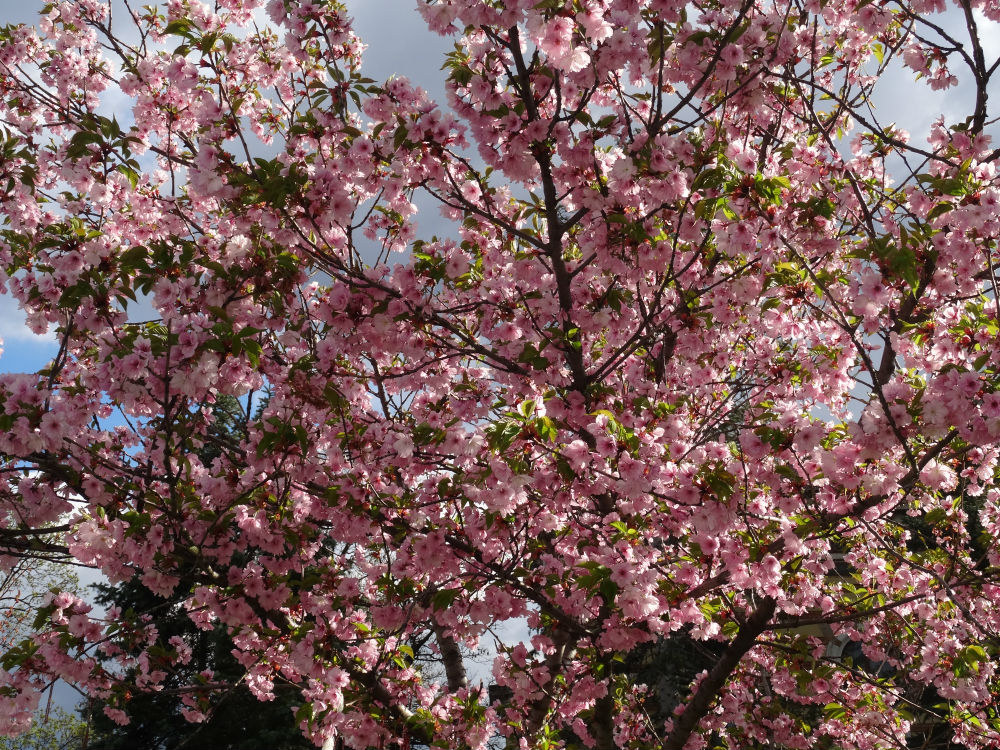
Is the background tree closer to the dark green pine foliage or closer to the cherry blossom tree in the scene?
the dark green pine foliage

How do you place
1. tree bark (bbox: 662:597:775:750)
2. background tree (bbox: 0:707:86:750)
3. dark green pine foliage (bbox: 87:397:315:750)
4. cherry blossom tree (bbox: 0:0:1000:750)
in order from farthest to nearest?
background tree (bbox: 0:707:86:750) → dark green pine foliage (bbox: 87:397:315:750) → tree bark (bbox: 662:597:775:750) → cherry blossom tree (bbox: 0:0:1000:750)

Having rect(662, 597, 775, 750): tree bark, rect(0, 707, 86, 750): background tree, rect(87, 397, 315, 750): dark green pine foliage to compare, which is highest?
rect(662, 597, 775, 750): tree bark

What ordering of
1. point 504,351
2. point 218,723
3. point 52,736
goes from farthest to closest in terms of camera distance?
point 52,736
point 218,723
point 504,351

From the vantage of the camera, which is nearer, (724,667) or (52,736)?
(724,667)

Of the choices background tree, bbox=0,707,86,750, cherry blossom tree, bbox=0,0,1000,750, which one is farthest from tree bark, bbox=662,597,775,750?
background tree, bbox=0,707,86,750

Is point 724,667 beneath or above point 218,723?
above

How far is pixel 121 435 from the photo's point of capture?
6172 millimetres

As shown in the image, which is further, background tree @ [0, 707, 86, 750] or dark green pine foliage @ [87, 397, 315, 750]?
background tree @ [0, 707, 86, 750]

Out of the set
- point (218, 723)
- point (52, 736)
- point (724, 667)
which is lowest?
point (52, 736)

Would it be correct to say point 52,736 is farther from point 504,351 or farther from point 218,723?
point 504,351

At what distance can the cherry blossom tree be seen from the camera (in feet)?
13.4

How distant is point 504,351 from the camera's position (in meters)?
5.45

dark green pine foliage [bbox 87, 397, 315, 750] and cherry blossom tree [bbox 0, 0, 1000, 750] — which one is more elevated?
cherry blossom tree [bbox 0, 0, 1000, 750]

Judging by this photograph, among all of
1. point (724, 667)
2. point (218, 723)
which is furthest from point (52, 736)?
point (724, 667)
